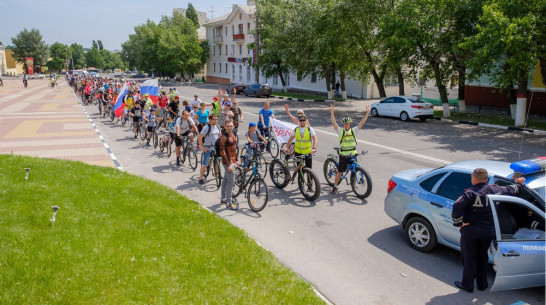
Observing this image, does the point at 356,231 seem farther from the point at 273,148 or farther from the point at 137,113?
the point at 137,113

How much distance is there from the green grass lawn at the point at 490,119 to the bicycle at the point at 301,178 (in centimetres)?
1566

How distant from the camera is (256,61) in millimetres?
45094

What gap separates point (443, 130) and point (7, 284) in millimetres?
19183

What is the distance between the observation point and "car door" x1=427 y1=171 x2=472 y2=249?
20.4ft

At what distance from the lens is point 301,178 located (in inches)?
378

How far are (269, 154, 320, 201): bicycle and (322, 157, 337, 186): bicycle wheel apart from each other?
31.5 inches

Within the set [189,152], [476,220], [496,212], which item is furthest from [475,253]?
[189,152]

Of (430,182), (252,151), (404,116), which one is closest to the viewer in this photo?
(430,182)

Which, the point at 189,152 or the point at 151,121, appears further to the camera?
the point at 151,121

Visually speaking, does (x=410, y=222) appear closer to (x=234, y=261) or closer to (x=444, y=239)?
(x=444, y=239)

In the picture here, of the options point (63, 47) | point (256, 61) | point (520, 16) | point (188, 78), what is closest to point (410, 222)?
point (520, 16)

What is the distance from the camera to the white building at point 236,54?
50.9 m

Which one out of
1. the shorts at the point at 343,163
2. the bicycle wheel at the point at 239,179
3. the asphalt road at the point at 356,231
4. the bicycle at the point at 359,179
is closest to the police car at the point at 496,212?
the asphalt road at the point at 356,231

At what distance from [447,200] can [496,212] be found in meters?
1.27
